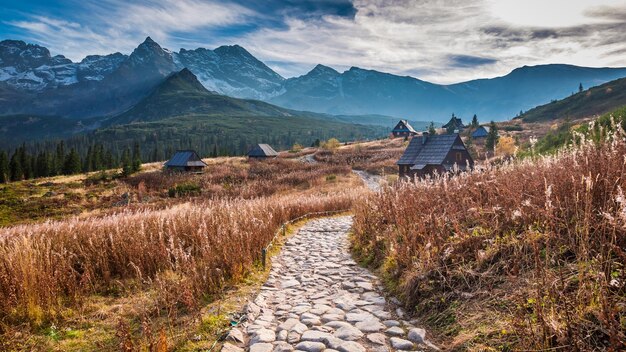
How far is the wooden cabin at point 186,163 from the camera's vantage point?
6225 cm

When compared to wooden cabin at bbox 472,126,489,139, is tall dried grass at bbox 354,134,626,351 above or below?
below

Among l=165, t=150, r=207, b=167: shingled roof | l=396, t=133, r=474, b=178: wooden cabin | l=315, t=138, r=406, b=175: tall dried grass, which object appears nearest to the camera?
l=396, t=133, r=474, b=178: wooden cabin

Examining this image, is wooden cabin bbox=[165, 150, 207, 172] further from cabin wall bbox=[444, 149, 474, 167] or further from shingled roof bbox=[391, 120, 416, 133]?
shingled roof bbox=[391, 120, 416, 133]

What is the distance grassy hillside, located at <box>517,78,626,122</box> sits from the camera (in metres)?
103

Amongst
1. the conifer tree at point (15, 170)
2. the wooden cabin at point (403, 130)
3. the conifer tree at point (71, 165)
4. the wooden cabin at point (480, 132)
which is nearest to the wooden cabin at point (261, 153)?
the conifer tree at point (71, 165)

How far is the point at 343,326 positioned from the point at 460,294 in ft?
5.54

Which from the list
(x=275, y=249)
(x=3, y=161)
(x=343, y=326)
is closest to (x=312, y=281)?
(x=343, y=326)

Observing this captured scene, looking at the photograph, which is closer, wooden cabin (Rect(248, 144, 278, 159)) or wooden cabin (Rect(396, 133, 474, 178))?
wooden cabin (Rect(396, 133, 474, 178))

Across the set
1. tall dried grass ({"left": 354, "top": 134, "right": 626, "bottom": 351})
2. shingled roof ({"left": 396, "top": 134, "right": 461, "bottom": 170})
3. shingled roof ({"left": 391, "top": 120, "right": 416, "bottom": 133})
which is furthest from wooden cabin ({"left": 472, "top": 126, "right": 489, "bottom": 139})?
tall dried grass ({"left": 354, "top": 134, "right": 626, "bottom": 351})

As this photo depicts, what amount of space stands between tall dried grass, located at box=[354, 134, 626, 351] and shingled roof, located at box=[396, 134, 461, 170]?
36376 millimetres

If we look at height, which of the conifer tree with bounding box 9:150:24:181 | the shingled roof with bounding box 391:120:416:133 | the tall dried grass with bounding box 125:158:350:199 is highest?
the shingled roof with bounding box 391:120:416:133

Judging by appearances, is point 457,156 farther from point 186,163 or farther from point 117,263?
point 186,163

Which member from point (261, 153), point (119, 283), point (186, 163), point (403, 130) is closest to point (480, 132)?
point (403, 130)

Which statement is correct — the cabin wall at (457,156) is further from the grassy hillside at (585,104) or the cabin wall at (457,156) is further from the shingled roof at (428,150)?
the grassy hillside at (585,104)
